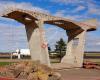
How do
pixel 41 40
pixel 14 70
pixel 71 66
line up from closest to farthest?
pixel 14 70, pixel 41 40, pixel 71 66

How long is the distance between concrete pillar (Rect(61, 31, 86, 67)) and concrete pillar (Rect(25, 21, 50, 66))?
275 inches

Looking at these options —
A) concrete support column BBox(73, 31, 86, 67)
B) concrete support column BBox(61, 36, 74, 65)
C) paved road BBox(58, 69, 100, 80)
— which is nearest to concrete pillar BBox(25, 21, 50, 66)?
paved road BBox(58, 69, 100, 80)

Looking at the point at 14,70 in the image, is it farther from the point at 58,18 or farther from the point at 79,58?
the point at 79,58

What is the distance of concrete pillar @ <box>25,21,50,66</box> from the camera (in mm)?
32594

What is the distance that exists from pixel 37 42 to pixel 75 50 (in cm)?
757

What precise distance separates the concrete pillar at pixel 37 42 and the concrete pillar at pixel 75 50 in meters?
6.97

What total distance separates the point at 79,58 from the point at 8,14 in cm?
1250

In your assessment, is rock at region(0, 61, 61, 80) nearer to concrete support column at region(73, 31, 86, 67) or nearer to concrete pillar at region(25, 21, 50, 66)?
concrete pillar at region(25, 21, 50, 66)

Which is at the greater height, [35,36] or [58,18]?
[58,18]

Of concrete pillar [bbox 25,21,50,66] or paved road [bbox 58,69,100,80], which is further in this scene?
concrete pillar [bbox 25,21,50,66]

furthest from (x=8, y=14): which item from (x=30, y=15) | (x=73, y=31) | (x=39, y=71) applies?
(x=39, y=71)

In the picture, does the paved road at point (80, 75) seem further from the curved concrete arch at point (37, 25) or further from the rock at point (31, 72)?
the rock at point (31, 72)

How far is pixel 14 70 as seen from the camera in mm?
18359

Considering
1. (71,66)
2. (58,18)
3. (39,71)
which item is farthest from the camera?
(71,66)
